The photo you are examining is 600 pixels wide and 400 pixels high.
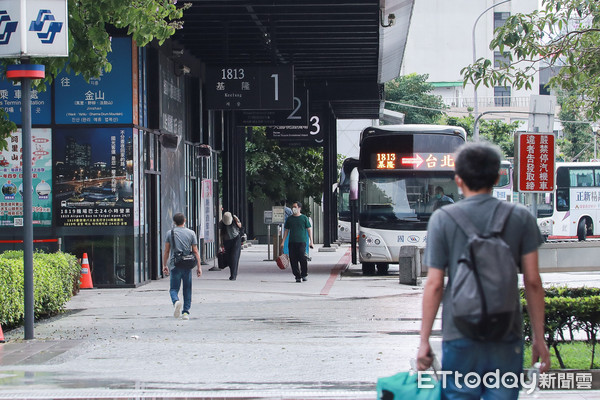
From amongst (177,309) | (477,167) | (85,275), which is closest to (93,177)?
(85,275)

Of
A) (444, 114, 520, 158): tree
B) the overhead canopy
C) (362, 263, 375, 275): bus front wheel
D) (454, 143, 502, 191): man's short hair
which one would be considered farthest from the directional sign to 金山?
(444, 114, 520, 158): tree

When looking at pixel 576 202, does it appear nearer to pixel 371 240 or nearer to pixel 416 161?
pixel 416 161

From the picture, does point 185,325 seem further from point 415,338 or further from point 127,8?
point 127,8

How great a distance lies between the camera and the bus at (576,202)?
44.8 m

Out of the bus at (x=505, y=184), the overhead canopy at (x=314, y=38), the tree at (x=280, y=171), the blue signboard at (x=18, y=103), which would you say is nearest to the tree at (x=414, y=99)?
the bus at (x=505, y=184)

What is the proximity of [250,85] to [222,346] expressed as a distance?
1144 cm

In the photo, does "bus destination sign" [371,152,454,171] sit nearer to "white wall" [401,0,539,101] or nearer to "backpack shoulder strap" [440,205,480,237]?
"backpack shoulder strap" [440,205,480,237]

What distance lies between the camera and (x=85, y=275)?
1894 cm

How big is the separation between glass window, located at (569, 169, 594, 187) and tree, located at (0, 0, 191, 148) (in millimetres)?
35354

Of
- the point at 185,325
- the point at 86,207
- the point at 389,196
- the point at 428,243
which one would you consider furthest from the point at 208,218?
the point at 428,243

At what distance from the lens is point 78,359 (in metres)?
10.3

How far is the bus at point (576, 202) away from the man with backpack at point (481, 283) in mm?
41538

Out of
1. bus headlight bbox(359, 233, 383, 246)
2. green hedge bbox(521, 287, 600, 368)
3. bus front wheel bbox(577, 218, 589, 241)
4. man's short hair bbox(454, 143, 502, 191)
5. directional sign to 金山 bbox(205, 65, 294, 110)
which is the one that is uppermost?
directional sign to 金山 bbox(205, 65, 294, 110)

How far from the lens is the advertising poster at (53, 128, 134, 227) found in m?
19.0
